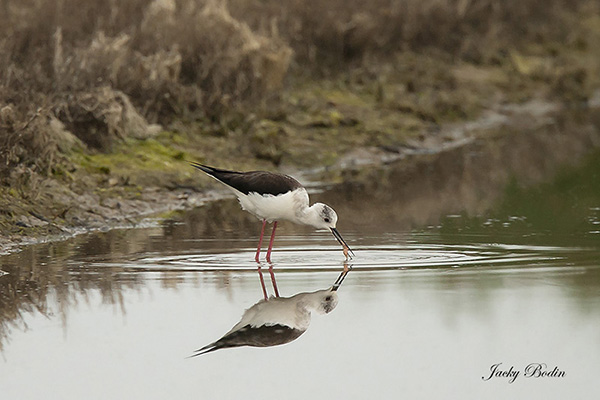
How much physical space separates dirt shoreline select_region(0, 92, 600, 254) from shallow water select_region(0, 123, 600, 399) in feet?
0.89

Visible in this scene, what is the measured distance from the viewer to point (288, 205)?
30.3ft

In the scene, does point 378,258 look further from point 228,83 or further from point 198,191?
A: point 228,83

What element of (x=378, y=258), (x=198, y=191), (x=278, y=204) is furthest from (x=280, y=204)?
(x=198, y=191)

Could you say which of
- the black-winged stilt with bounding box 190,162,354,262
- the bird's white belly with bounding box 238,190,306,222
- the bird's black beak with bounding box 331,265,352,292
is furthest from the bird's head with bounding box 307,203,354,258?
the bird's black beak with bounding box 331,265,352,292

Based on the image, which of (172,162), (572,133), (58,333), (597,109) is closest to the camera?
(58,333)

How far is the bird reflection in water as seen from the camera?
6.54 meters

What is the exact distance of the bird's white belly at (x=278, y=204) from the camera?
921 centimetres

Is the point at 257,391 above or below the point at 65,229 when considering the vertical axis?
below

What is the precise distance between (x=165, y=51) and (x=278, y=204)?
5.73 m

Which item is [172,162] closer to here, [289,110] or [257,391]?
[289,110]

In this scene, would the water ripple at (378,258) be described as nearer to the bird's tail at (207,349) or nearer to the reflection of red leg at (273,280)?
the reflection of red leg at (273,280)

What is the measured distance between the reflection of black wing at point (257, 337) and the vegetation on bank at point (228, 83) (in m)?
3.59

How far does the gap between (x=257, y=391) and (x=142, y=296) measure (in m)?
2.22

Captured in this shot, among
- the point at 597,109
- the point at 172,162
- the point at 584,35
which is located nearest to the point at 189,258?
the point at 172,162
